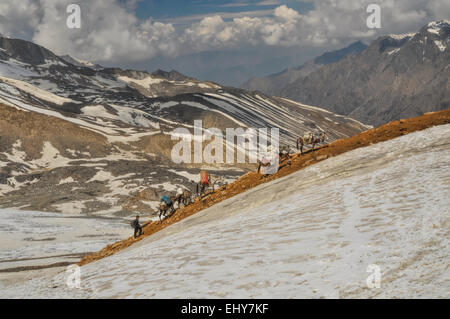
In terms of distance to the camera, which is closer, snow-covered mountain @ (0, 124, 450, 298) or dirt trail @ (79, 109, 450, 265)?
snow-covered mountain @ (0, 124, 450, 298)

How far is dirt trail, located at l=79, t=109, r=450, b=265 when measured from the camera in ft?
84.9

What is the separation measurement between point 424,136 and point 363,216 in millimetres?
12710

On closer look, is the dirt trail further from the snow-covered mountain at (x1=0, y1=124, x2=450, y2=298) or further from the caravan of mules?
the snow-covered mountain at (x1=0, y1=124, x2=450, y2=298)

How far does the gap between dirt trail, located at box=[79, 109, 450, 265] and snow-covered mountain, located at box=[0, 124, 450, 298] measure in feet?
25.2

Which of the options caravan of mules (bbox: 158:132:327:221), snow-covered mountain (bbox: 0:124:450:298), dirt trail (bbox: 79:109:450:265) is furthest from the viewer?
caravan of mules (bbox: 158:132:327:221)

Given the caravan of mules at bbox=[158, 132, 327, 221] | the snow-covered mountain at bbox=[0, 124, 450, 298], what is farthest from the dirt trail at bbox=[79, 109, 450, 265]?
the snow-covered mountain at bbox=[0, 124, 450, 298]

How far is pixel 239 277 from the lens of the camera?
30.2ft

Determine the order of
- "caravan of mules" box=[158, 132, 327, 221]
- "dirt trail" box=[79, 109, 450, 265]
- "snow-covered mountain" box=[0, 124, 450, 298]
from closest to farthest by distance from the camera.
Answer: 1. "snow-covered mountain" box=[0, 124, 450, 298]
2. "dirt trail" box=[79, 109, 450, 265]
3. "caravan of mules" box=[158, 132, 327, 221]

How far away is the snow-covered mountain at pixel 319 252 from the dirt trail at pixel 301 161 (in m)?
7.67

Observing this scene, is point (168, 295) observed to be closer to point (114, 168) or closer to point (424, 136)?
point (424, 136)

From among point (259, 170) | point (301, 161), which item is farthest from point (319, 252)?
point (259, 170)

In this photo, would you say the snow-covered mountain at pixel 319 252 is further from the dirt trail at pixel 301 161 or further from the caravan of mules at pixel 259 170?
the caravan of mules at pixel 259 170
